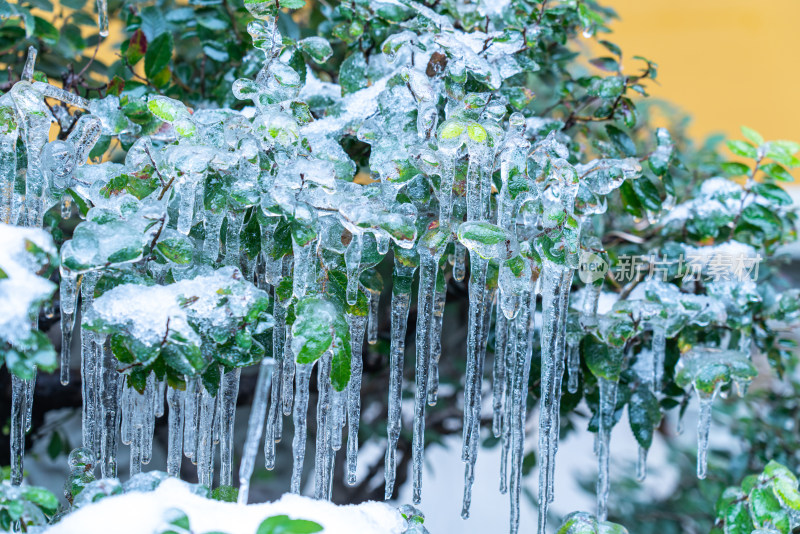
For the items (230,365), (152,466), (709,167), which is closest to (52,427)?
(152,466)

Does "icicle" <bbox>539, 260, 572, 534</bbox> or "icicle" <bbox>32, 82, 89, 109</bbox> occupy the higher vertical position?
"icicle" <bbox>32, 82, 89, 109</bbox>

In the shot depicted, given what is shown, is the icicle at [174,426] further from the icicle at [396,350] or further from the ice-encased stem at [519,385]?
the ice-encased stem at [519,385]

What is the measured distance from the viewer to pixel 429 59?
1141 millimetres

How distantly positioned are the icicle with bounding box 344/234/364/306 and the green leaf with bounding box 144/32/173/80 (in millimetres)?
666

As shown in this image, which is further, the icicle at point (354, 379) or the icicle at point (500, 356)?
the icicle at point (500, 356)

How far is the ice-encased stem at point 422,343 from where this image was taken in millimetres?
994

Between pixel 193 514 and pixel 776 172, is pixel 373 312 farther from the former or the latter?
pixel 776 172

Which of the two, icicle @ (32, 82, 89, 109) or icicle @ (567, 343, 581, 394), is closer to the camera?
icicle @ (32, 82, 89, 109)

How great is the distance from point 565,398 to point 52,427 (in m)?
1.34

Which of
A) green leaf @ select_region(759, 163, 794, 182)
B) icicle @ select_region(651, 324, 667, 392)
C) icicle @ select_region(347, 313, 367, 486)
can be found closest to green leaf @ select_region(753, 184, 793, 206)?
green leaf @ select_region(759, 163, 794, 182)

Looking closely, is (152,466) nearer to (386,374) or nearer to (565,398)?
(386,374)

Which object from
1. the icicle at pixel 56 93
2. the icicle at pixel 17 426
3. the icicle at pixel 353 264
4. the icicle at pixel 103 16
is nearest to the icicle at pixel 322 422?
the icicle at pixel 353 264

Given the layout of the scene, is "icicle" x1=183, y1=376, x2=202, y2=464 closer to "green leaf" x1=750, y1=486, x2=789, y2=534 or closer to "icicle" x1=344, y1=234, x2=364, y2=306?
"icicle" x1=344, y1=234, x2=364, y2=306

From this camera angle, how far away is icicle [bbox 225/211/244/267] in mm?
958
